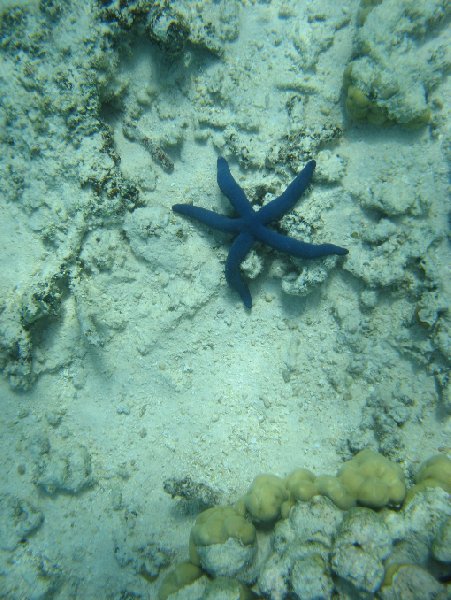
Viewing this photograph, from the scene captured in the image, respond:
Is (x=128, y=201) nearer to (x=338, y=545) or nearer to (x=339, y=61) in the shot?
(x=339, y=61)

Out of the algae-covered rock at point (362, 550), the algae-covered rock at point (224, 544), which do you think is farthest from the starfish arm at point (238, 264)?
the algae-covered rock at point (362, 550)

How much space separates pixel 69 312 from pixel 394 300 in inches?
151

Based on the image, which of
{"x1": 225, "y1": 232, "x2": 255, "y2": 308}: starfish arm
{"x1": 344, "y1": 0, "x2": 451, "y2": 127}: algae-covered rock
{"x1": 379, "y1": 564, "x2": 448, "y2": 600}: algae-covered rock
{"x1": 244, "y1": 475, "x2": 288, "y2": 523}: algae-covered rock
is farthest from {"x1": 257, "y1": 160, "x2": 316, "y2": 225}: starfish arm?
{"x1": 379, "y1": 564, "x2": 448, "y2": 600}: algae-covered rock

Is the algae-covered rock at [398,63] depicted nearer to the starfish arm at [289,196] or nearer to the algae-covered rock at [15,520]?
the starfish arm at [289,196]

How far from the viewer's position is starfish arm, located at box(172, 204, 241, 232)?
434 cm

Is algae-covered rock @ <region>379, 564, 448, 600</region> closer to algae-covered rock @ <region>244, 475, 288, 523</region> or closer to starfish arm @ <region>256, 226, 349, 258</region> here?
algae-covered rock @ <region>244, 475, 288, 523</region>

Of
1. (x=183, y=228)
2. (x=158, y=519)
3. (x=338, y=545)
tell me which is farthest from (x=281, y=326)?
(x=158, y=519)

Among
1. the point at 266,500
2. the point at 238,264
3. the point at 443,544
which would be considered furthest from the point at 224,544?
the point at 238,264

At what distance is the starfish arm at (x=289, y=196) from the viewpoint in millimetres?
4227

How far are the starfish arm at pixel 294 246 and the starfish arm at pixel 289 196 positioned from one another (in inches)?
6.6

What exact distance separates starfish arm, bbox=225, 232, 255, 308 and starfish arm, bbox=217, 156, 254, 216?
0.29 meters

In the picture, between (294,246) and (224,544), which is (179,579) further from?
(294,246)

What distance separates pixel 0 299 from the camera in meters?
4.32

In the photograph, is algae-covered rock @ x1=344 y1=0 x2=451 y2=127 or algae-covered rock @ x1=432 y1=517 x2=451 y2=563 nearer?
algae-covered rock @ x1=432 y1=517 x2=451 y2=563
